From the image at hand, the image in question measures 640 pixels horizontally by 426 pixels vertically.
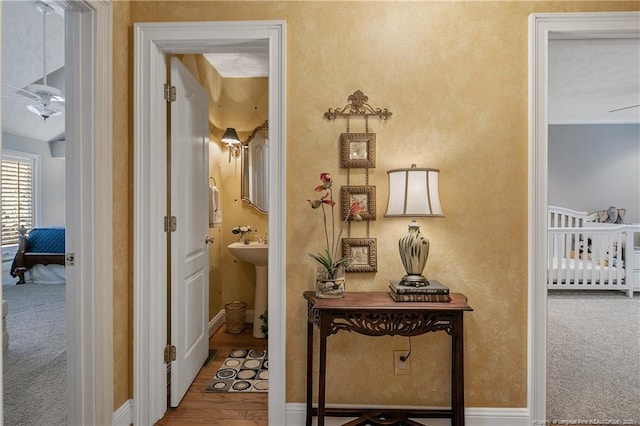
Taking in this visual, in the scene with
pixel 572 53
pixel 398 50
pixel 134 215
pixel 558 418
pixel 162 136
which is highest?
pixel 572 53

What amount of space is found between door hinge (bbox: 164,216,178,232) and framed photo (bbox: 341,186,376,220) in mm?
985

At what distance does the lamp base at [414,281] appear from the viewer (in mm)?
1818

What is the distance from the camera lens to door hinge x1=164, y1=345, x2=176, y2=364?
2.20 metres

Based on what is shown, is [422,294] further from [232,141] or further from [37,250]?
[37,250]

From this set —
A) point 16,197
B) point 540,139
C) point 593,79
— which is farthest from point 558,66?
point 16,197

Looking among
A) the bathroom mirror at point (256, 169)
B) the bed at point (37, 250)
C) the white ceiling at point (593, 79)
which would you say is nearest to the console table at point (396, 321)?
the white ceiling at point (593, 79)

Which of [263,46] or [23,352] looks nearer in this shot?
[263,46]

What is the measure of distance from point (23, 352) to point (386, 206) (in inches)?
122

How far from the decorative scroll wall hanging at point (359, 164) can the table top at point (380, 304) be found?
0.21 metres

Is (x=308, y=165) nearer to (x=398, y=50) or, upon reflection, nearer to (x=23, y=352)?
(x=398, y=50)

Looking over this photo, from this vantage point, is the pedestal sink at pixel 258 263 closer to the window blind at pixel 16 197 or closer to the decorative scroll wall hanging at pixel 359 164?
the decorative scroll wall hanging at pixel 359 164

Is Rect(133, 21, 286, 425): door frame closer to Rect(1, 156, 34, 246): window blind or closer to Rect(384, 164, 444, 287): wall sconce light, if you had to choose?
Rect(384, 164, 444, 287): wall sconce light

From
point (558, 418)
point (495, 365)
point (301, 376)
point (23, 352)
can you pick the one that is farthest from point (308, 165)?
point (23, 352)

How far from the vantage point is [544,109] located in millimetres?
1944
